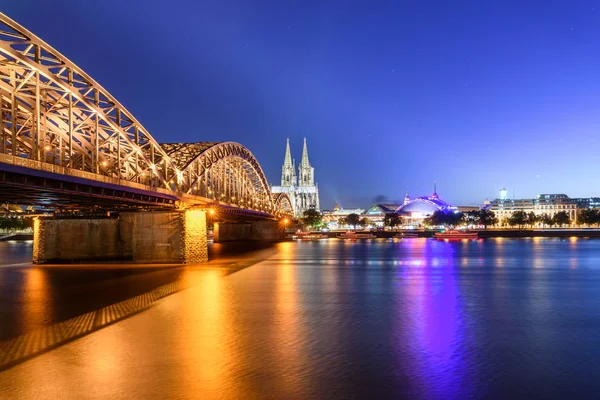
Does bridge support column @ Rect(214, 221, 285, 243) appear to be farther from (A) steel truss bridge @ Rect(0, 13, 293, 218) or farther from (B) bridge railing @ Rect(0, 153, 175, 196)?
(B) bridge railing @ Rect(0, 153, 175, 196)

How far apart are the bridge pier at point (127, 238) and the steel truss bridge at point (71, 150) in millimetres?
2487

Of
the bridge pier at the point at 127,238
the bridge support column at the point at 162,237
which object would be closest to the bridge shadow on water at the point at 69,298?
the bridge support column at the point at 162,237

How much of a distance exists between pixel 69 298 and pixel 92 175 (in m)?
9.89

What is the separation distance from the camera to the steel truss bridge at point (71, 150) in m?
33.4

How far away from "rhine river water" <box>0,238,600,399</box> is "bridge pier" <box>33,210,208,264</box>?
16.1 metres

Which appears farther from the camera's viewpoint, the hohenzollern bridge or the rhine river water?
the hohenzollern bridge

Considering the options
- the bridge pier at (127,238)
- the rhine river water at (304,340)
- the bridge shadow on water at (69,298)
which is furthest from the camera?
the bridge pier at (127,238)

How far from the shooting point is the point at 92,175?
1559 inches

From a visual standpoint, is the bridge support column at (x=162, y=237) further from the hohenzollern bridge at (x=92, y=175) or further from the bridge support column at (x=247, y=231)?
the bridge support column at (x=247, y=231)

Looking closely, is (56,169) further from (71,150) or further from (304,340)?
(304,340)

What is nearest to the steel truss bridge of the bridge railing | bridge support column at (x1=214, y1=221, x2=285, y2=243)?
the bridge railing

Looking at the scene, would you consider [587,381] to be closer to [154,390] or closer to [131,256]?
[154,390]

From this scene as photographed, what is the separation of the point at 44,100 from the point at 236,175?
61906mm

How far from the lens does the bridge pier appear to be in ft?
192
